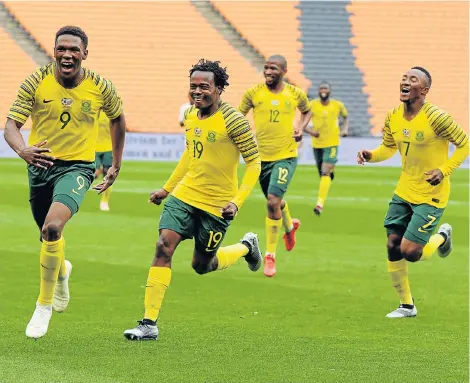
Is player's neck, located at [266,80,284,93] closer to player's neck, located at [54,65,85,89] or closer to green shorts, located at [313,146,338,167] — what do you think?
player's neck, located at [54,65,85,89]

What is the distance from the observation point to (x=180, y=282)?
35.2 ft

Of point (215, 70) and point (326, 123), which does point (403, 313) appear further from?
point (326, 123)

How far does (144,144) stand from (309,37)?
26.2 feet

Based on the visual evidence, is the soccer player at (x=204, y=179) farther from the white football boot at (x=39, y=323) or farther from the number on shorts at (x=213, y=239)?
the white football boot at (x=39, y=323)

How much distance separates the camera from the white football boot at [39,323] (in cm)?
724

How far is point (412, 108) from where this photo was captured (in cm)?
900

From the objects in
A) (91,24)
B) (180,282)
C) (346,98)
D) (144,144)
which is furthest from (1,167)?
(180,282)

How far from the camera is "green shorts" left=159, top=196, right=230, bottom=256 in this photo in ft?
25.5

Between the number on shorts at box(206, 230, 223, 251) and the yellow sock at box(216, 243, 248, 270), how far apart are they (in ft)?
2.12

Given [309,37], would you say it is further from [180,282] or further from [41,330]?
[41,330]

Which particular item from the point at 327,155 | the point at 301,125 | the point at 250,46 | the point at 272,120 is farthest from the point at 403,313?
the point at 250,46

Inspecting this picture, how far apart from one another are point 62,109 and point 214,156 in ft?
3.91

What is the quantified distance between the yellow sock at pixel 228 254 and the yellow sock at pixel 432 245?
1.65m

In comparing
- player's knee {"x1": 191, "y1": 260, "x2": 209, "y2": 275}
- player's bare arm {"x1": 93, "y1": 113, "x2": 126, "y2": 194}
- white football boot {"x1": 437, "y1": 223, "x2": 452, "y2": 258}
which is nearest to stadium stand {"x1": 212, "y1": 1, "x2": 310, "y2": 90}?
white football boot {"x1": 437, "y1": 223, "x2": 452, "y2": 258}
